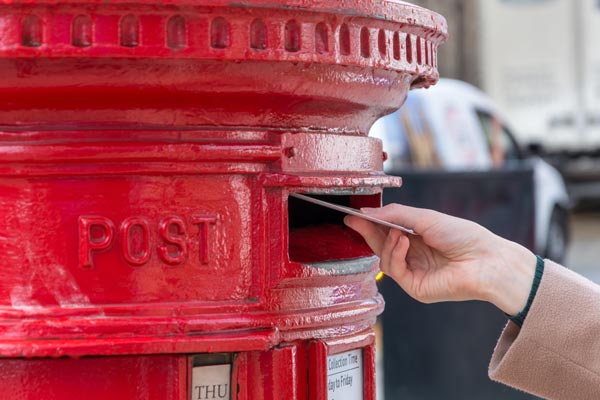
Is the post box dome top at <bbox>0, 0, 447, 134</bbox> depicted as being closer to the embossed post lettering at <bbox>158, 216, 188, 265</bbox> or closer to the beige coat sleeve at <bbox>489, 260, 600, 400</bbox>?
the embossed post lettering at <bbox>158, 216, 188, 265</bbox>

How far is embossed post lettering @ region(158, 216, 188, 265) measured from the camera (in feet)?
5.23

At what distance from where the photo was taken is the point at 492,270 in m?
1.87

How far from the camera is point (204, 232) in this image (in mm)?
1616

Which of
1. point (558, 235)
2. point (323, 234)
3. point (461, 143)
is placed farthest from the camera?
point (558, 235)

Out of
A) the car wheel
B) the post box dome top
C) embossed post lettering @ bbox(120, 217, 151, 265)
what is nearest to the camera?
the post box dome top

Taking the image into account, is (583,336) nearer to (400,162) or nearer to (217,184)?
(217,184)

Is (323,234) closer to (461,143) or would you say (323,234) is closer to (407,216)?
(407,216)

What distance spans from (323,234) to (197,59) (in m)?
0.60

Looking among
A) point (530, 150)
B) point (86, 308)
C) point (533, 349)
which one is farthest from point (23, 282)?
point (530, 150)

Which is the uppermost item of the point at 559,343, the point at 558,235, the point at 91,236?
the point at 91,236

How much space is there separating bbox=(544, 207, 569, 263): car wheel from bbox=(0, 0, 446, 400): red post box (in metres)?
9.20

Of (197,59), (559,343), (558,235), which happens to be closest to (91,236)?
(197,59)

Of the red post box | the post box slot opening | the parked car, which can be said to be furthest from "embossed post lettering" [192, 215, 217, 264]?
the parked car

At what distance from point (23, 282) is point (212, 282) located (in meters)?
0.29
